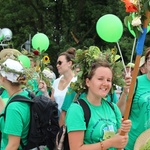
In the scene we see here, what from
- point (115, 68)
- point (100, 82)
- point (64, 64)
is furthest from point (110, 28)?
point (64, 64)

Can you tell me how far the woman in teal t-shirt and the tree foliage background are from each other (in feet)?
47.3

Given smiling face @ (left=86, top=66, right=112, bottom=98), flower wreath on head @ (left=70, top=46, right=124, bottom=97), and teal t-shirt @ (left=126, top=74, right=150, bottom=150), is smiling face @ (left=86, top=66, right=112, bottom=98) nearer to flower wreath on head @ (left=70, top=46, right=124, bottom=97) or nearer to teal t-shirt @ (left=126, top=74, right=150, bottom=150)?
flower wreath on head @ (left=70, top=46, right=124, bottom=97)

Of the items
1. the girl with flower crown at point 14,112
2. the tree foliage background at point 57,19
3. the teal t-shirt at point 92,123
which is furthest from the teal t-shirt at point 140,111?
the tree foliage background at point 57,19

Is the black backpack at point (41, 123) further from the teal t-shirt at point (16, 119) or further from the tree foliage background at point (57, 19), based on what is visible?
the tree foliage background at point (57, 19)

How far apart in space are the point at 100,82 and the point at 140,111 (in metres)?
0.97

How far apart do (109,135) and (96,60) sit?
2.19 ft

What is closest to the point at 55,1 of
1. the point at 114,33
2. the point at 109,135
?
the point at 114,33

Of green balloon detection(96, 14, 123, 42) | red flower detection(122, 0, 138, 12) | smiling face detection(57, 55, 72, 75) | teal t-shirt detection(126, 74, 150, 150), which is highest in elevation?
red flower detection(122, 0, 138, 12)

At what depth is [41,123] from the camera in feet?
10.9

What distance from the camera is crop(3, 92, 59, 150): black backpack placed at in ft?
10.7

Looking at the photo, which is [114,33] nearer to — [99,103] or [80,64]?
[80,64]

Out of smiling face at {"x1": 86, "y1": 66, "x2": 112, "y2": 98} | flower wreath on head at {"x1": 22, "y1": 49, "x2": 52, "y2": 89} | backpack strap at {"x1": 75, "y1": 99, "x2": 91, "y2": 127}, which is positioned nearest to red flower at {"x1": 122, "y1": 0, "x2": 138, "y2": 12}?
smiling face at {"x1": 86, "y1": 66, "x2": 112, "y2": 98}

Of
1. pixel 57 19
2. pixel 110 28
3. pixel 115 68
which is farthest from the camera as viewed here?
pixel 57 19

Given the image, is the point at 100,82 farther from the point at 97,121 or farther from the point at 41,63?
the point at 41,63
